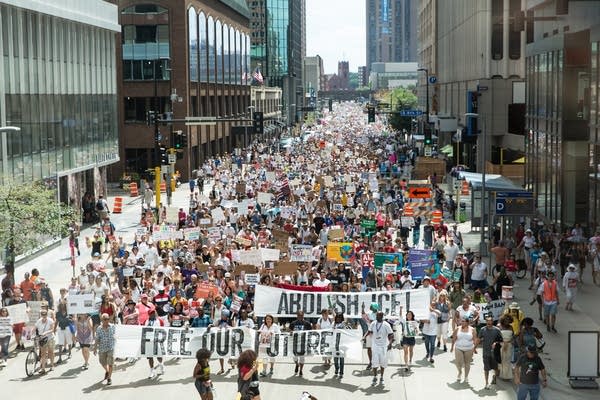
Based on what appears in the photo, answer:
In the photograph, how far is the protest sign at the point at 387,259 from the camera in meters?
27.1

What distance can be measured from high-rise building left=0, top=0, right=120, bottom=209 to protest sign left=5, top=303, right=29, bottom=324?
12.9 metres

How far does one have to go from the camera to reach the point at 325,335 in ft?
65.5

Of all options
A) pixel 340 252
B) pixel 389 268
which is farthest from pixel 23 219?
pixel 389 268

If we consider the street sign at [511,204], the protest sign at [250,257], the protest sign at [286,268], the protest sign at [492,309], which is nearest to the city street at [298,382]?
the protest sign at [492,309]

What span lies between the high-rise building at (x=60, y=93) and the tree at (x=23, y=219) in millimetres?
5250

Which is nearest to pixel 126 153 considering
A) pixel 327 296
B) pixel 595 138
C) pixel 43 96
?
pixel 43 96

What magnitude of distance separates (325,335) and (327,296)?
2171mm

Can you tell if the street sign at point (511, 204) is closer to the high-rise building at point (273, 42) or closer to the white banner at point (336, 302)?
the white banner at point (336, 302)

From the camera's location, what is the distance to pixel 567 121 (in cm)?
3931

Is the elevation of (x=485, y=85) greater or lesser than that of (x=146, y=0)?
lesser

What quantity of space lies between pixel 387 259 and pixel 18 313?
9838 millimetres

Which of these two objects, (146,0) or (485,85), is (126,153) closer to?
(146,0)

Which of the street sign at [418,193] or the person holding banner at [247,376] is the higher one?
the street sign at [418,193]

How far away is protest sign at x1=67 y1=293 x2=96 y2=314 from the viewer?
22172 mm
